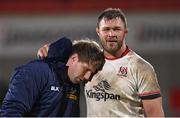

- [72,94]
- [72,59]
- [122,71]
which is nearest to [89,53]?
[72,59]

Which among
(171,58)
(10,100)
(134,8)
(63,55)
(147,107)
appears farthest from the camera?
(171,58)

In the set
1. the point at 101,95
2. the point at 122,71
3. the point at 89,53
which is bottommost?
the point at 101,95

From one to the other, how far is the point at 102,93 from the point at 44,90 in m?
0.56

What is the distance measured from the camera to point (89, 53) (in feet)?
8.97

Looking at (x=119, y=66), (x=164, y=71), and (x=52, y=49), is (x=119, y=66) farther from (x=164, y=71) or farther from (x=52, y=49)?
(x=164, y=71)

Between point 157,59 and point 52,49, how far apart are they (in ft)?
19.3

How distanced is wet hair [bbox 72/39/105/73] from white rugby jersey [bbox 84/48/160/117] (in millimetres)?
316

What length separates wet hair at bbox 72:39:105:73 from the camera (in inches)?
107

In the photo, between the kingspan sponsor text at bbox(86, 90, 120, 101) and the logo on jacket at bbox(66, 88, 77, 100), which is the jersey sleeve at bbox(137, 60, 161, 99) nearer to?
the kingspan sponsor text at bbox(86, 90, 120, 101)

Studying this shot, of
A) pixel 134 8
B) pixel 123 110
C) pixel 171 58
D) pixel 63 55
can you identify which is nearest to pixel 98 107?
pixel 123 110

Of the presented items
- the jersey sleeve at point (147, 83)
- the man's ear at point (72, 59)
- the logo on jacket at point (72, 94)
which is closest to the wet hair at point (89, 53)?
the man's ear at point (72, 59)

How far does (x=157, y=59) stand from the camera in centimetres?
855

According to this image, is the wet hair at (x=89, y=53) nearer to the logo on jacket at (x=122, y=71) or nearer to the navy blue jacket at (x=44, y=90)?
the navy blue jacket at (x=44, y=90)

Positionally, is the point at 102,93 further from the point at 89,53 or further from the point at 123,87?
the point at 89,53
